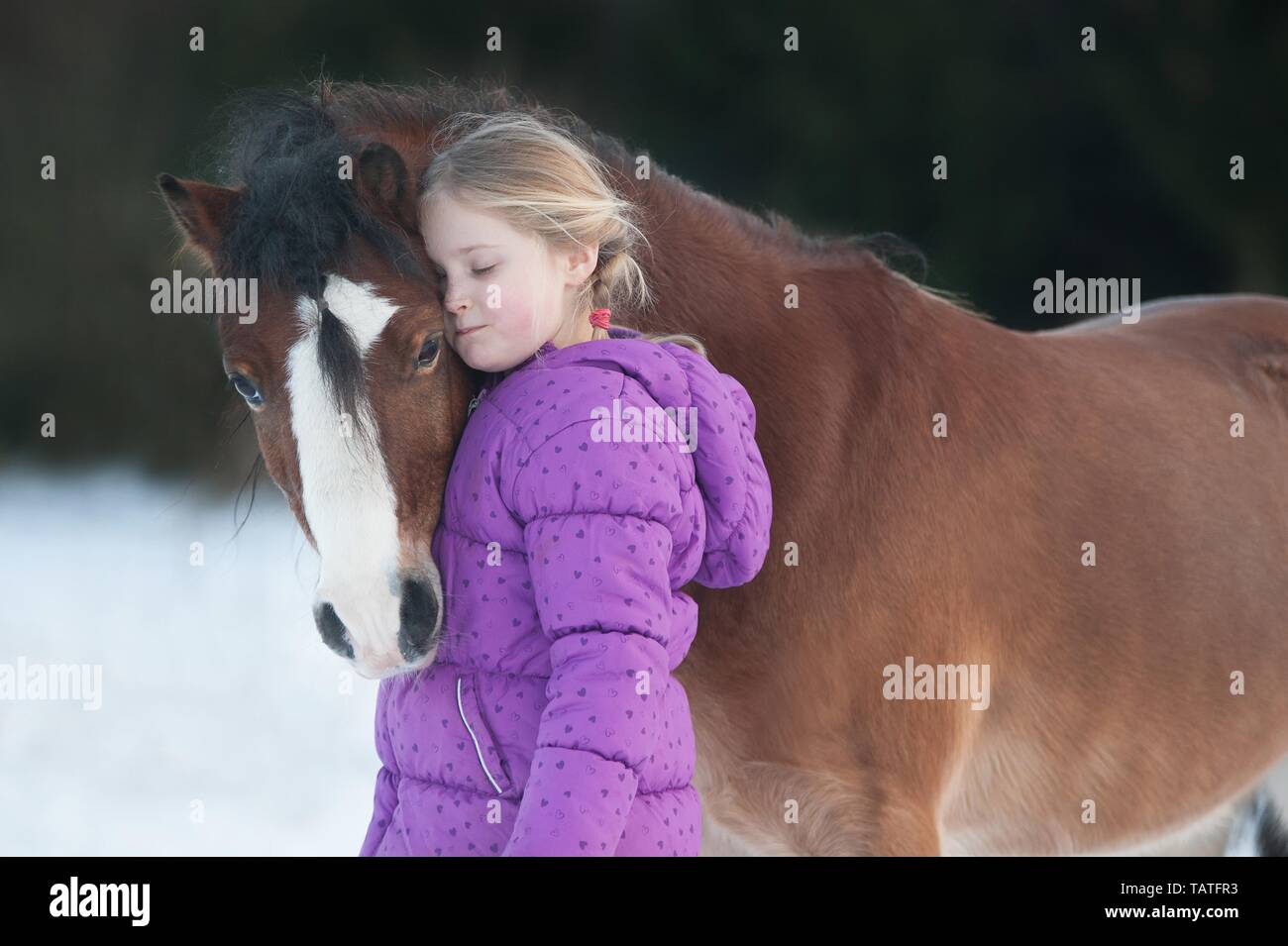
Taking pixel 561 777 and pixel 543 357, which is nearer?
pixel 561 777

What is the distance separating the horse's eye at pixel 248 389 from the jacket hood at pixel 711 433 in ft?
0.71

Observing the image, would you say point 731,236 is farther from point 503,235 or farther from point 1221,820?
point 1221,820

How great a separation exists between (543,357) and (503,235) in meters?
0.12

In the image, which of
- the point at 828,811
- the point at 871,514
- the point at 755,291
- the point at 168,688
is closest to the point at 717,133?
the point at 168,688

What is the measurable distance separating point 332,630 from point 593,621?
23 cm

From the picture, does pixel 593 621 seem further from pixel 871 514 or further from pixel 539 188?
pixel 871 514

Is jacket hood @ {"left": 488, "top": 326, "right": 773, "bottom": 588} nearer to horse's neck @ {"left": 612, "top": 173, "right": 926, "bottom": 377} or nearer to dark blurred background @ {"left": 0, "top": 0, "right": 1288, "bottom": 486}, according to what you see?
horse's neck @ {"left": 612, "top": 173, "right": 926, "bottom": 377}

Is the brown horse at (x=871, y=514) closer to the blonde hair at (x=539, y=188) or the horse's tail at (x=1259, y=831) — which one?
the blonde hair at (x=539, y=188)

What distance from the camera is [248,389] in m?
1.05

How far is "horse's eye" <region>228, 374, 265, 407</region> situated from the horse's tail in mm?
2119

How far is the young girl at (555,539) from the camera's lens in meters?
0.91

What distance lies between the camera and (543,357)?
1.06m

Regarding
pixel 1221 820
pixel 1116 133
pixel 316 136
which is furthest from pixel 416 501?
pixel 1116 133

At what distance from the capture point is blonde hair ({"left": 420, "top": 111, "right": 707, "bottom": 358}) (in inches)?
40.9
